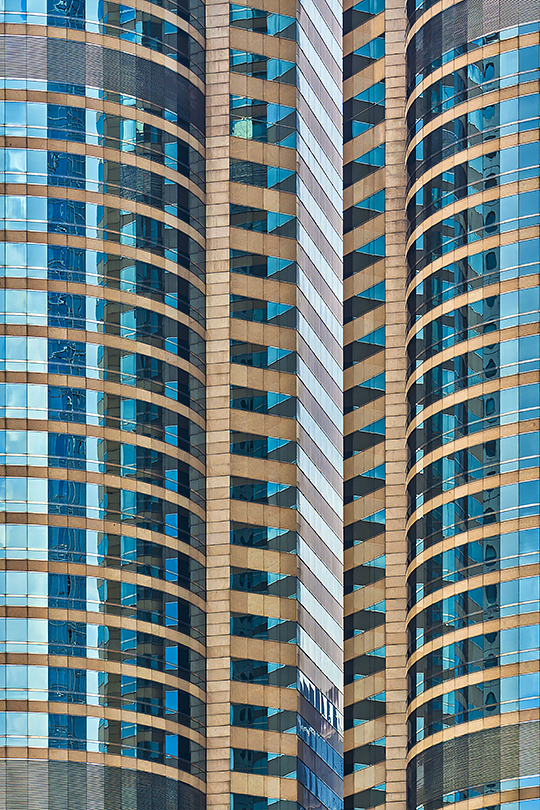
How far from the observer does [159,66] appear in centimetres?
14588

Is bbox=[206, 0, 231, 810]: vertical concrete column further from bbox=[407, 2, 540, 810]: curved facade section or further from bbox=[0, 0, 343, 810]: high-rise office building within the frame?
bbox=[407, 2, 540, 810]: curved facade section

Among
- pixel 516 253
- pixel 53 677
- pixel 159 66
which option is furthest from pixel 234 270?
pixel 53 677

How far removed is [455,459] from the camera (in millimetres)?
136500

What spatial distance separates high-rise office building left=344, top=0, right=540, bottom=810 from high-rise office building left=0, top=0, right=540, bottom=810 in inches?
10.1

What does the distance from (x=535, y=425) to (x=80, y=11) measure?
45.6 metres

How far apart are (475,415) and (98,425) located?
87.9 ft

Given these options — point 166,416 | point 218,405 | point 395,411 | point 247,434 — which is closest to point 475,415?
point 247,434

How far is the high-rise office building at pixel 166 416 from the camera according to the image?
13175 centimetres

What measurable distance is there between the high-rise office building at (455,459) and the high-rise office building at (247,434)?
26 cm

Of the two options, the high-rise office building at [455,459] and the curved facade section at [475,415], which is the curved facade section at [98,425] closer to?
the curved facade section at [475,415]

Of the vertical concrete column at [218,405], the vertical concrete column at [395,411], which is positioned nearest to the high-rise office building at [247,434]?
the vertical concrete column at [218,405]

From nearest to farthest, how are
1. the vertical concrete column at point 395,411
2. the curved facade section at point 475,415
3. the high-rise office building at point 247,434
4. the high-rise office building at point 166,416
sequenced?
the curved facade section at point 475,415 < the high-rise office building at point 247,434 < the high-rise office building at point 166,416 < the vertical concrete column at point 395,411

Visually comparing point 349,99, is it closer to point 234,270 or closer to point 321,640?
point 234,270

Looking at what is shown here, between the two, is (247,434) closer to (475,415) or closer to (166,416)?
(166,416)
